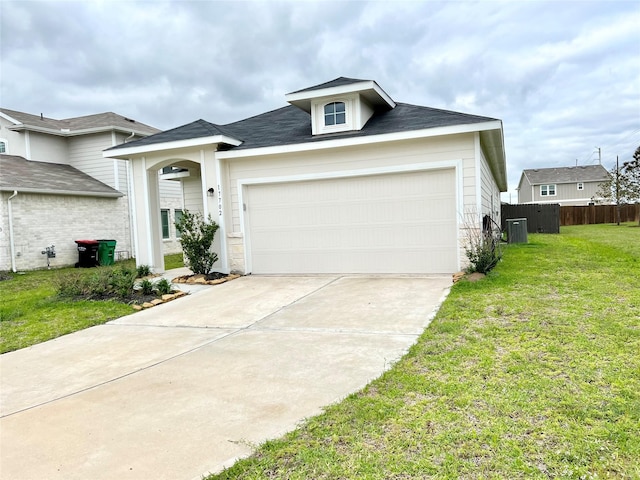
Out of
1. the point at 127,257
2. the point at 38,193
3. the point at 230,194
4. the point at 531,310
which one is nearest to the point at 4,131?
the point at 38,193

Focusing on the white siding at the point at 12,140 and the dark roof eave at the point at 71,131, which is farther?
the white siding at the point at 12,140

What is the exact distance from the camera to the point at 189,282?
9547 mm

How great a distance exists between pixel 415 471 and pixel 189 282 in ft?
26.4

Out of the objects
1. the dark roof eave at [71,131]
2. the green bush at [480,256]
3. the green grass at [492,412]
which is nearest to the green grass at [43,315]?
the green grass at [492,412]

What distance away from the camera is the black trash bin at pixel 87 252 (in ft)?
47.6

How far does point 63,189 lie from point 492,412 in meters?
15.8

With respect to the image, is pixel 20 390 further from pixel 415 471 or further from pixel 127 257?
pixel 127 257

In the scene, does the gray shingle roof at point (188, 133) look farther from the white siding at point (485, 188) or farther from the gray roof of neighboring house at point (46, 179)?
the white siding at point (485, 188)

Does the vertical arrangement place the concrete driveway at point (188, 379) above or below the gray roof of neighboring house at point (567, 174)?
below

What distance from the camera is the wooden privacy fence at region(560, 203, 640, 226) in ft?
104

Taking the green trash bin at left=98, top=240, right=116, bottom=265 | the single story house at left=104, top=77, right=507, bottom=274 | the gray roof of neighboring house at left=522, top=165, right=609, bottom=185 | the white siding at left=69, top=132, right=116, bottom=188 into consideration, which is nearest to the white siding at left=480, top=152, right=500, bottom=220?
the single story house at left=104, top=77, right=507, bottom=274

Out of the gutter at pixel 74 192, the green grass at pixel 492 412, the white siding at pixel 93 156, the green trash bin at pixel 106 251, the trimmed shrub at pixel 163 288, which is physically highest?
the white siding at pixel 93 156

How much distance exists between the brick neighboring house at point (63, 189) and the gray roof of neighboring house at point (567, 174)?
3612 centimetres

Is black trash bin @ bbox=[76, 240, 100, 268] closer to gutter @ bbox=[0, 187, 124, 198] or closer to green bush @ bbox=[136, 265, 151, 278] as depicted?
gutter @ bbox=[0, 187, 124, 198]
